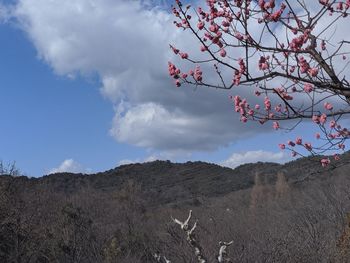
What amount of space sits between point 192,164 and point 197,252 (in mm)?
150406

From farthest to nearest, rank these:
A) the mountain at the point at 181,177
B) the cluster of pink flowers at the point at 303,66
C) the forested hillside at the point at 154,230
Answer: the mountain at the point at 181,177, the forested hillside at the point at 154,230, the cluster of pink flowers at the point at 303,66

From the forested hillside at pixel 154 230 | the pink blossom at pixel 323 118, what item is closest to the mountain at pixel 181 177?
the forested hillside at pixel 154 230

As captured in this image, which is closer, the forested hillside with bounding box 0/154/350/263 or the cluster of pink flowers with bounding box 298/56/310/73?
the cluster of pink flowers with bounding box 298/56/310/73

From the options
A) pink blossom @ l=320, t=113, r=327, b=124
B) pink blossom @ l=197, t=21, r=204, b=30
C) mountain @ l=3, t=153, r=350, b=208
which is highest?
mountain @ l=3, t=153, r=350, b=208

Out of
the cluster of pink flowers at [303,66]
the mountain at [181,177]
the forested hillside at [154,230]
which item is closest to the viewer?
the cluster of pink flowers at [303,66]

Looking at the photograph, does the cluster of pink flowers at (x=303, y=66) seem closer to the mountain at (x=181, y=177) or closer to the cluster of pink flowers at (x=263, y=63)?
the cluster of pink flowers at (x=263, y=63)

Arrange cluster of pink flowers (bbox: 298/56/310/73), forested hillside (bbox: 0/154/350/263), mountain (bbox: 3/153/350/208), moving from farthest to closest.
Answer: mountain (bbox: 3/153/350/208), forested hillside (bbox: 0/154/350/263), cluster of pink flowers (bbox: 298/56/310/73)

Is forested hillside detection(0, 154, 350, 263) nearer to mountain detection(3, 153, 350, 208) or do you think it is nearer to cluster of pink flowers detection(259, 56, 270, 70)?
cluster of pink flowers detection(259, 56, 270, 70)

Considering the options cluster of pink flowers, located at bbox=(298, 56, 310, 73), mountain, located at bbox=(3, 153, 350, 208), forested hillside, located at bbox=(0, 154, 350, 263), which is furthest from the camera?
mountain, located at bbox=(3, 153, 350, 208)

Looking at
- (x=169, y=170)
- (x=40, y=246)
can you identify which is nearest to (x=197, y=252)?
(x=40, y=246)

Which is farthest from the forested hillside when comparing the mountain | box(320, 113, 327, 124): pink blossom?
the mountain

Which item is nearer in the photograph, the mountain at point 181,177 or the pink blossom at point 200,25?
the pink blossom at point 200,25

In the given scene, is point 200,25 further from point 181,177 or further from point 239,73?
Answer: point 181,177

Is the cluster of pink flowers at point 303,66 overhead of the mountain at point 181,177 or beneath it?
beneath
